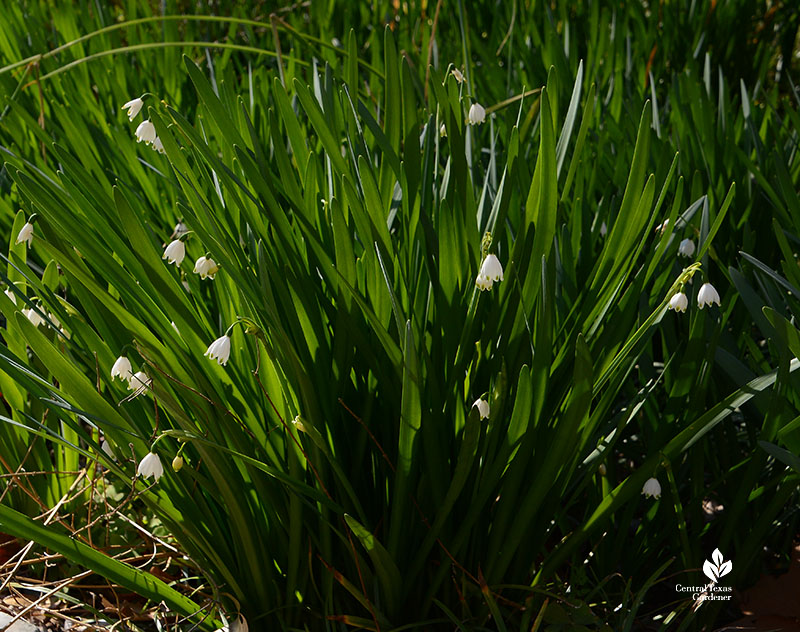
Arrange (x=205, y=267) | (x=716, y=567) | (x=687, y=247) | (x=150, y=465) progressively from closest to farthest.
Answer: (x=150, y=465) → (x=205, y=267) → (x=716, y=567) → (x=687, y=247)

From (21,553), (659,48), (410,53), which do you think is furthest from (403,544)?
(659,48)

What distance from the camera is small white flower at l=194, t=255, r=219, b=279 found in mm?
1105

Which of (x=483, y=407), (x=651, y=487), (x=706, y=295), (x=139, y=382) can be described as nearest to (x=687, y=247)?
(x=706, y=295)

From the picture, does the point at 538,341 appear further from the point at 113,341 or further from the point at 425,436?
the point at 113,341

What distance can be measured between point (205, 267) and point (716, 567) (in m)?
0.94

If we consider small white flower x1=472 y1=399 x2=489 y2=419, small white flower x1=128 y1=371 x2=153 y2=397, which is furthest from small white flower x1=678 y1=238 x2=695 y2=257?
small white flower x1=128 y1=371 x2=153 y2=397

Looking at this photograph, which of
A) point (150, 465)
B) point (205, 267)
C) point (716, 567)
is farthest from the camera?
point (716, 567)

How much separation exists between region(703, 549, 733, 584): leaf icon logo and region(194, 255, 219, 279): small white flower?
898 millimetres

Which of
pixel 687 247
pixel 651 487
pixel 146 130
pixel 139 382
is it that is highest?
pixel 146 130

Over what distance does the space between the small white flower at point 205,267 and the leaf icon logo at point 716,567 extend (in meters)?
0.90

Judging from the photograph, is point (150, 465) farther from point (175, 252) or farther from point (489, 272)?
point (489, 272)

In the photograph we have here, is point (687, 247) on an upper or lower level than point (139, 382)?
lower

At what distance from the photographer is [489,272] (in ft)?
3.34

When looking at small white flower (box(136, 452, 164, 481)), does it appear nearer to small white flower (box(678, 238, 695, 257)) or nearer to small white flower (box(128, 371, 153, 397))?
small white flower (box(128, 371, 153, 397))
